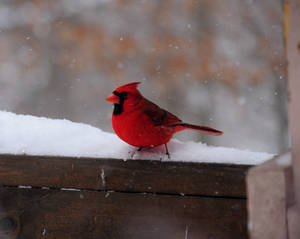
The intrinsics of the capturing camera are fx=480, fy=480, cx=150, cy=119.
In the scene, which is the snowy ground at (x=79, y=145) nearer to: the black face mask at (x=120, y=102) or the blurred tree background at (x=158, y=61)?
the black face mask at (x=120, y=102)

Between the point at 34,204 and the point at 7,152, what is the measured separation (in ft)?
0.71

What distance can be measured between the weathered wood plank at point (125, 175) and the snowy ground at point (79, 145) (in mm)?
36

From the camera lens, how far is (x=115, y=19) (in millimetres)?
6262

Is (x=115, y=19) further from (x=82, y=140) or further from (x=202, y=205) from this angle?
(x=202, y=205)

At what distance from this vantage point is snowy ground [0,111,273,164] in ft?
5.31

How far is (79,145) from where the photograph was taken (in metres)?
1.76

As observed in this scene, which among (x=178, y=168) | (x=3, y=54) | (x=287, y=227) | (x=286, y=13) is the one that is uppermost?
(x=3, y=54)

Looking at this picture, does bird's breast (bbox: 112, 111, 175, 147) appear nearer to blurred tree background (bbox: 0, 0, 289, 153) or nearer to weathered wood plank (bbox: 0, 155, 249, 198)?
weathered wood plank (bbox: 0, 155, 249, 198)

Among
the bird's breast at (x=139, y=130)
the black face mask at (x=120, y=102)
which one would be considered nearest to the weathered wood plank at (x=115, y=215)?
the bird's breast at (x=139, y=130)

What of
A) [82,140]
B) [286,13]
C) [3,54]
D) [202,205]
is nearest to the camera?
[286,13]

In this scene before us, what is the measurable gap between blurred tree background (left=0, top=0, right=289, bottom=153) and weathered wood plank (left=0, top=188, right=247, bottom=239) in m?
4.07

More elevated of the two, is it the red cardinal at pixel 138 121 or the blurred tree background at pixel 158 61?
the blurred tree background at pixel 158 61

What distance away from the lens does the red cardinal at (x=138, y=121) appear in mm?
1795

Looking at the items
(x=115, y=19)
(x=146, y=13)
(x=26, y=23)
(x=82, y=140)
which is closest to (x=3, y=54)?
(x=26, y=23)
